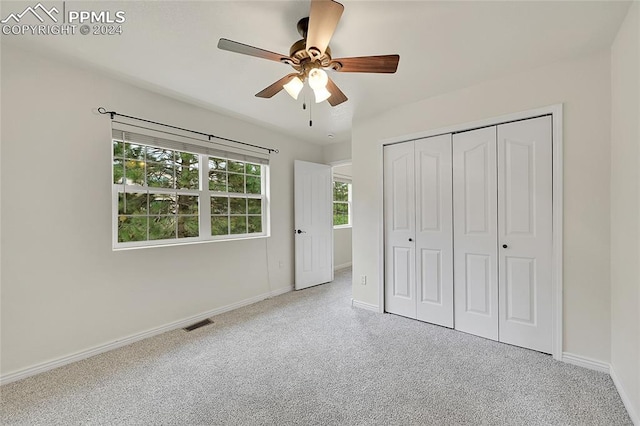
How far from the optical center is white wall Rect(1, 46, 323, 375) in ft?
6.48

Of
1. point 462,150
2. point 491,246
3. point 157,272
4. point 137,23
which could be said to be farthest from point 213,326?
point 462,150

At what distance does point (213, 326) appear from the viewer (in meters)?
2.89

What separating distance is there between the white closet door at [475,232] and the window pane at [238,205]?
259 centimetres

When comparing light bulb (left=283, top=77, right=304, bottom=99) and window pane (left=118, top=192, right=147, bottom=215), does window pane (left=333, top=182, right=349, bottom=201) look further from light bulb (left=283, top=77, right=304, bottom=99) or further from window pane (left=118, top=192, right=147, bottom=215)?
light bulb (left=283, top=77, right=304, bottom=99)

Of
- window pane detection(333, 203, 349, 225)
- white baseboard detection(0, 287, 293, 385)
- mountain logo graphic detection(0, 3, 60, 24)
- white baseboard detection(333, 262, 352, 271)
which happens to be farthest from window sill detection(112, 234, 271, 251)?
window pane detection(333, 203, 349, 225)

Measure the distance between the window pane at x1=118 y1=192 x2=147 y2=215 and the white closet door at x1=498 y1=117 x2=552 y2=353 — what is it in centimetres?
347

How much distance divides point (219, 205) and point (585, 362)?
3.79 metres

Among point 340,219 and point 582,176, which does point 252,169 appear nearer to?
point 340,219

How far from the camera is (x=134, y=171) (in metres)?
2.68

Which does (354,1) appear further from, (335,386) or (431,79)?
(335,386)

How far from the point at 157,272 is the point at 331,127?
2.79 m

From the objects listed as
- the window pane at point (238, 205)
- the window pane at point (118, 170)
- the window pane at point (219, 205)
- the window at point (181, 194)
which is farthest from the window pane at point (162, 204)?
the window pane at point (238, 205)

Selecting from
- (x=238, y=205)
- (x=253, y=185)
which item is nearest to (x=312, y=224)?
(x=253, y=185)

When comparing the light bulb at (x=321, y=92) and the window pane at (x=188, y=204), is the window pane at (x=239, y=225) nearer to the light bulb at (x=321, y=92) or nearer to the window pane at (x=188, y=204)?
the window pane at (x=188, y=204)
